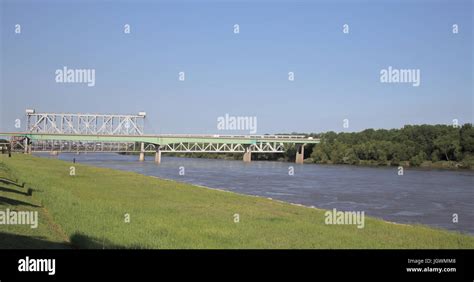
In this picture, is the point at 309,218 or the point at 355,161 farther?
the point at 355,161

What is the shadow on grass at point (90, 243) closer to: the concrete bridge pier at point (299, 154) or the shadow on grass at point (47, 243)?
the shadow on grass at point (47, 243)

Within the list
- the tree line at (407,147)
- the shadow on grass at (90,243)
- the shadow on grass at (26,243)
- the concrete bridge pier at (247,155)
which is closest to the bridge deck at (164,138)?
the concrete bridge pier at (247,155)

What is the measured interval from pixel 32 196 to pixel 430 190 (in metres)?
37.6

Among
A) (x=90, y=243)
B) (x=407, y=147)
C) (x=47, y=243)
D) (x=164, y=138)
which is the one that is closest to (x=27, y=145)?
(x=164, y=138)

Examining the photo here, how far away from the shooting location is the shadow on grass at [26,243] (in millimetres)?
13108

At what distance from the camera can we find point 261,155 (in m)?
189

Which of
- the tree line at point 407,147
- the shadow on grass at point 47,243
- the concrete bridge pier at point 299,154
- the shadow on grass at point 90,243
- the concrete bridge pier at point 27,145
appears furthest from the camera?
the concrete bridge pier at point 299,154

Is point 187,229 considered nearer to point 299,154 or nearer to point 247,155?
point 299,154

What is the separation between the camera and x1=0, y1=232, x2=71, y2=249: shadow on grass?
516 inches

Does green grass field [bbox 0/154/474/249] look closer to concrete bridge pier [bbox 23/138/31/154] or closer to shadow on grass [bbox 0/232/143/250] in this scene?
shadow on grass [bbox 0/232/143/250]

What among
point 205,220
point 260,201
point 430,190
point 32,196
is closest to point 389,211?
point 260,201

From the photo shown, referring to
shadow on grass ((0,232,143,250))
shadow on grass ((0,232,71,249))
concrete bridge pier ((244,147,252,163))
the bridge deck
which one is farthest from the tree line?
shadow on grass ((0,232,71,249))

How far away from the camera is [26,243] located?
13523mm
